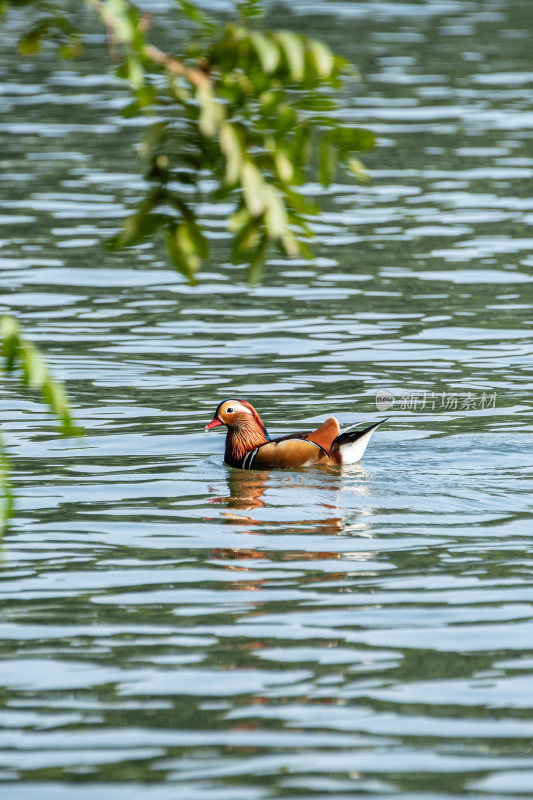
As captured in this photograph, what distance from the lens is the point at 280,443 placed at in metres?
11.4

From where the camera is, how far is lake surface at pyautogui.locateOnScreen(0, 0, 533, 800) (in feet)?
20.8

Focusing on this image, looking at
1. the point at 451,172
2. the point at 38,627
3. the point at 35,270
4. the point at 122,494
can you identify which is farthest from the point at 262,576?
the point at 451,172

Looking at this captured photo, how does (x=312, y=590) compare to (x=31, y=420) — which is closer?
(x=312, y=590)

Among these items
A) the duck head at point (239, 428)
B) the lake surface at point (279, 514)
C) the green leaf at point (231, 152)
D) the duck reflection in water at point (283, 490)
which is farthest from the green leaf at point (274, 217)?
the duck head at point (239, 428)

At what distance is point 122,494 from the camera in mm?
10602

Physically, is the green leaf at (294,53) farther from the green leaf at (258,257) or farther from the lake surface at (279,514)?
the lake surface at (279,514)

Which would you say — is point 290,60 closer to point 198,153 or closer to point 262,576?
point 198,153

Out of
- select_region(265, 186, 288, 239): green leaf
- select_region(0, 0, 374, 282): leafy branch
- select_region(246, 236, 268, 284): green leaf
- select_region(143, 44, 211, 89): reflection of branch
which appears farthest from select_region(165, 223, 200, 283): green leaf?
select_region(143, 44, 211, 89): reflection of branch

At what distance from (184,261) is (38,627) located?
3858mm

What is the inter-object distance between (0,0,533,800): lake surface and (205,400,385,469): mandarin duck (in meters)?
0.17

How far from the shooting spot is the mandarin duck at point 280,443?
442 inches

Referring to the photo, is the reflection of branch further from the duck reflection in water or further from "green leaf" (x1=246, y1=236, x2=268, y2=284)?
the duck reflection in water

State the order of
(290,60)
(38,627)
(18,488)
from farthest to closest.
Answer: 1. (18,488)
2. (38,627)
3. (290,60)

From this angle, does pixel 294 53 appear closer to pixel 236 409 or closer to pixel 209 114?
pixel 209 114
